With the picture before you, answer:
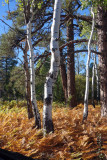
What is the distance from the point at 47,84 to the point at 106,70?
124 inches

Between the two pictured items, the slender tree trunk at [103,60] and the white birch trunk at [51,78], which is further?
the slender tree trunk at [103,60]

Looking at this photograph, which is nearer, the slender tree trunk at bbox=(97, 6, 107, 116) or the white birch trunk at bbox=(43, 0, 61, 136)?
the white birch trunk at bbox=(43, 0, 61, 136)

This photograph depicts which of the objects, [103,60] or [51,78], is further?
[103,60]

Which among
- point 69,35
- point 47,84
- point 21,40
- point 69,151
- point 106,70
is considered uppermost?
point 69,35

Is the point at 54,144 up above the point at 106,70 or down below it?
below

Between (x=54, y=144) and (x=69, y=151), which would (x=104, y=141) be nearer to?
(x=69, y=151)

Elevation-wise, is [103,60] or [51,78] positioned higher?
[103,60]

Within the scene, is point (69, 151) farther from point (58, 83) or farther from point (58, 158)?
point (58, 83)

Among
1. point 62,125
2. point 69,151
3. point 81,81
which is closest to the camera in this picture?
point 69,151

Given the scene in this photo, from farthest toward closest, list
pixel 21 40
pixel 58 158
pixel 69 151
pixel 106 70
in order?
pixel 21 40, pixel 106 70, pixel 69 151, pixel 58 158

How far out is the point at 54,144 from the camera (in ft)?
12.4

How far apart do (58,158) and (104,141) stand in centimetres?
152

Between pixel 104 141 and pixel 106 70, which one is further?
pixel 106 70

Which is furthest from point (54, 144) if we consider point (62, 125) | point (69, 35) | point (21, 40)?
point (69, 35)
